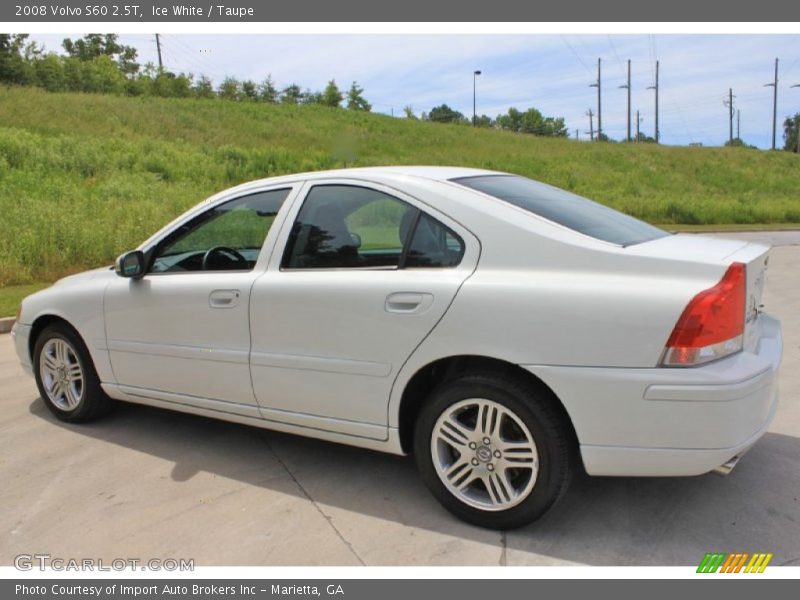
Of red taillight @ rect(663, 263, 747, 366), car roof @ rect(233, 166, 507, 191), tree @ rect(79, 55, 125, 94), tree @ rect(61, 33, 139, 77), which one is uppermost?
tree @ rect(61, 33, 139, 77)

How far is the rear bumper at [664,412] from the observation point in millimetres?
2570

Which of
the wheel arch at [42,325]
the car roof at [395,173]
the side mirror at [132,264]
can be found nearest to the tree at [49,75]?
the wheel arch at [42,325]

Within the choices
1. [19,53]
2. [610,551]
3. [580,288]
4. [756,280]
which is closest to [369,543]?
[610,551]

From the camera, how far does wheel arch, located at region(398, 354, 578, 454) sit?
2848 millimetres

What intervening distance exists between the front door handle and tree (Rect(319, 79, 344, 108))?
211 feet

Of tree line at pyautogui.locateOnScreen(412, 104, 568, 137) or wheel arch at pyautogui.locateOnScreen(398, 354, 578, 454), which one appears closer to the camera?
wheel arch at pyautogui.locateOnScreen(398, 354, 578, 454)

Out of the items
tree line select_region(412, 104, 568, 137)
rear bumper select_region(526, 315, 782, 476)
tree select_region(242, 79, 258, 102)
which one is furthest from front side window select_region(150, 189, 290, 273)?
tree line select_region(412, 104, 568, 137)

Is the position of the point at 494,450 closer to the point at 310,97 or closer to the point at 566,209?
the point at 566,209

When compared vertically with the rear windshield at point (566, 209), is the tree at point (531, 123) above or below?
above

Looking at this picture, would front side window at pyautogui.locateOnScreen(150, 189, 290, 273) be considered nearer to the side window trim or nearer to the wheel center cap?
the side window trim

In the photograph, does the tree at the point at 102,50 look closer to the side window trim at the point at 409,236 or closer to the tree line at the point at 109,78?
the tree line at the point at 109,78

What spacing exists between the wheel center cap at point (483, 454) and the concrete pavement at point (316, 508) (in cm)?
36

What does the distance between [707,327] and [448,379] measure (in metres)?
1.12

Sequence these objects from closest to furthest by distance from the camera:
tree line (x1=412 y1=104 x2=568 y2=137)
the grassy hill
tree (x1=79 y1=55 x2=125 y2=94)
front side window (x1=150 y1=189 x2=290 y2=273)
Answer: front side window (x1=150 y1=189 x2=290 y2=273) < the grassy hill < tree (x1=79 y1=55 x2=125 y2=94) < tree line (x1=412 y1=104 x2=568 y2=137)
